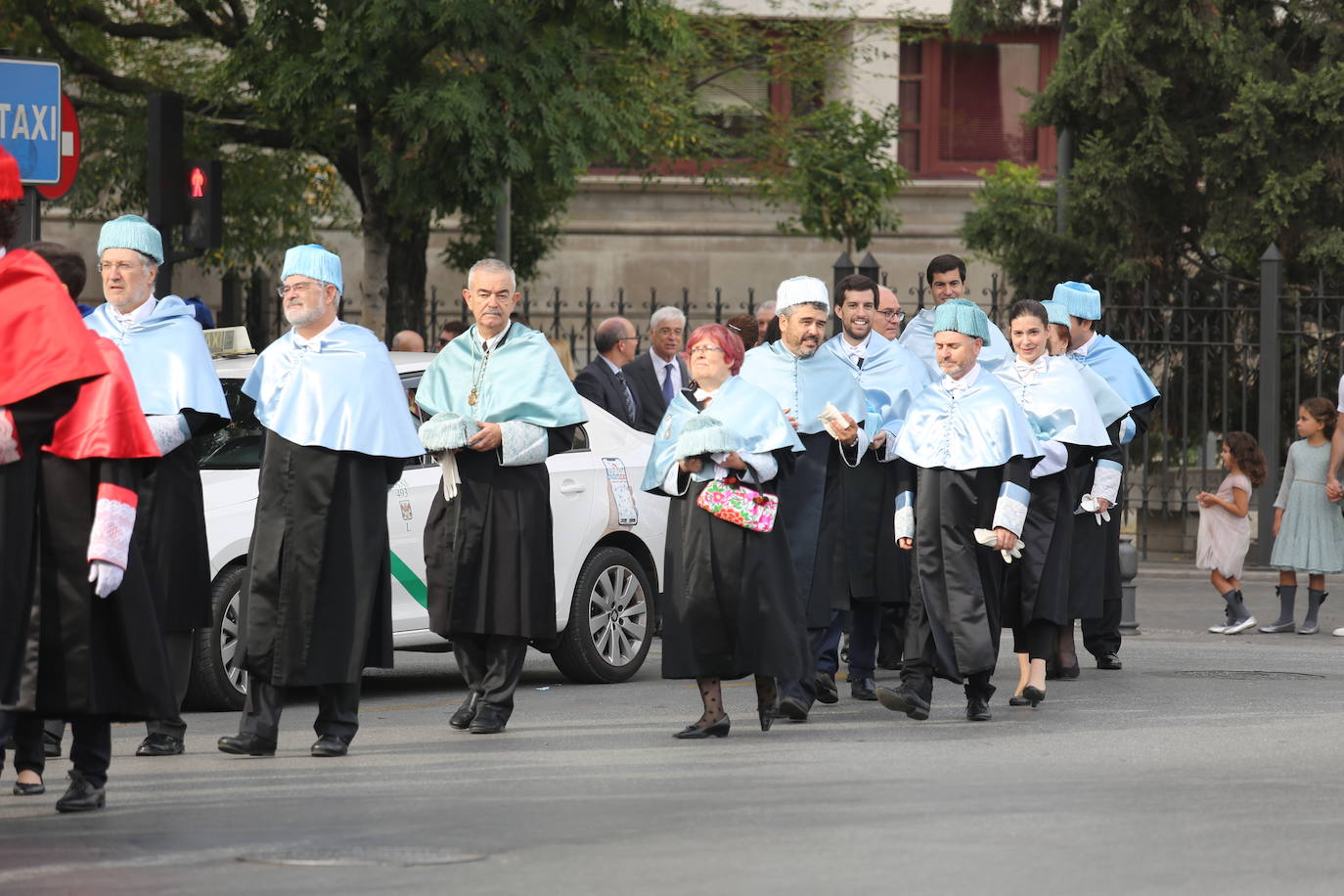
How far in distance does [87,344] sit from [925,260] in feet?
99.3

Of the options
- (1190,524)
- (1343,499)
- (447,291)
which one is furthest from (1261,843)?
(447,291)

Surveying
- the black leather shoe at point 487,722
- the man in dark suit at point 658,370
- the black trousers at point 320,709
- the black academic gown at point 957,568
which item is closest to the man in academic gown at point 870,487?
the black academic gown at point 957,568

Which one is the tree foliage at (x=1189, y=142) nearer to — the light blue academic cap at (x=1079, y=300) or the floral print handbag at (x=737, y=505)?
the light blue academic cap at (x=1079, y=300)

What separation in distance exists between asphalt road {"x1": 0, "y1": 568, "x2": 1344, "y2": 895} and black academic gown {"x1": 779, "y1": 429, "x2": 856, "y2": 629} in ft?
1.78

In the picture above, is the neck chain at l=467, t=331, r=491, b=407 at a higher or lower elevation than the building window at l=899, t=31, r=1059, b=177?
lower

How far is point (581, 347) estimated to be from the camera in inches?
1425

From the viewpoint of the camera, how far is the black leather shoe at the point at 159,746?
29.2ft

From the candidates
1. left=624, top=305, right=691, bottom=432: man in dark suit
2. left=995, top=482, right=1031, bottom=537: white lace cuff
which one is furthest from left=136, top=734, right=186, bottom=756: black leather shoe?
left=624, top=305, right=691, bottom=432: man in dark suit

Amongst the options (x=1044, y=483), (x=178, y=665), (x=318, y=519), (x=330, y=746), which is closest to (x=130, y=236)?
(x=318, y=519)

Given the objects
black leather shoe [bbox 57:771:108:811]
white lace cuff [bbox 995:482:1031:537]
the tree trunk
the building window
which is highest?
the building window

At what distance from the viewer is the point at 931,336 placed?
12.3 meters

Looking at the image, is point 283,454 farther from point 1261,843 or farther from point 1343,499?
point 1343,499

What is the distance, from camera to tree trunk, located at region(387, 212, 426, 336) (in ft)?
75.3

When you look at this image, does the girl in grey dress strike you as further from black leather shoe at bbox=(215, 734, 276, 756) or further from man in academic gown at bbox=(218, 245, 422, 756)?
black leather shoe at bbox=(215, 734, 276, 756)
